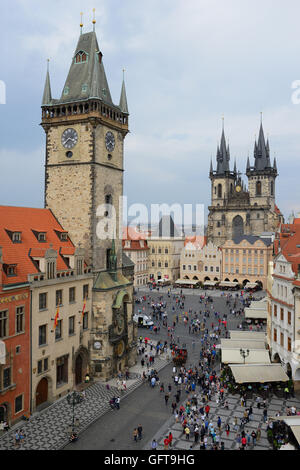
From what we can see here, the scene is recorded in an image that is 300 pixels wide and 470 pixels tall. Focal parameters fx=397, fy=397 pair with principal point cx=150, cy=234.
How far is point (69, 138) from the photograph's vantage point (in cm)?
3838

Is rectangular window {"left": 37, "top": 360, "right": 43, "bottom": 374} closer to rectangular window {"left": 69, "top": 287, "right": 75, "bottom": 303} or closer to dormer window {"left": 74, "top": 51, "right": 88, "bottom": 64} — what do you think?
rectangular window {"left": 69, "top": 287, "right": 75, "bottom": 303}

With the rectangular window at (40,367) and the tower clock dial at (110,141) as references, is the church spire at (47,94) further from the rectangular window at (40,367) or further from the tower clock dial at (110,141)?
the rectangular window at (40,367)

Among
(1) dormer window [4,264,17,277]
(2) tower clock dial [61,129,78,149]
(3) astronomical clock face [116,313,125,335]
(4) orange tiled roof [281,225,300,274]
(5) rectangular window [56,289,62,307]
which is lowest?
(3) astronomical clock face [116,313,125,335]

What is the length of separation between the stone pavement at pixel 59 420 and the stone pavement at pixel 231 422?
17.8ft

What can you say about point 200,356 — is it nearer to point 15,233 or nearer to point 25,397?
point 25,397

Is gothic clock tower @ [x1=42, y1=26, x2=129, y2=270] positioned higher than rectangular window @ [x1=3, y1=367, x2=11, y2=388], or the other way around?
gothic clock tower @ [x1=42, y1=26, x2=129, y2=270]

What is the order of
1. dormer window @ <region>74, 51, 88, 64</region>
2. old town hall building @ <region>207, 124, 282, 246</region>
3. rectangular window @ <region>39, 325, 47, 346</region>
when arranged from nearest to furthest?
rectangular window @ <region>39, 325, 47, 346</region> < dormer window @ <region>74, 51, 88, 64</region> < old town hall building @ <region>207, 124, 282, 246</region>

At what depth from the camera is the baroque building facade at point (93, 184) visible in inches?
1451

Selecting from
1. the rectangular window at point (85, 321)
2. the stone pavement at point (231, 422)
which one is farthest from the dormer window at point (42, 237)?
the stone pavement at point (231, 422)

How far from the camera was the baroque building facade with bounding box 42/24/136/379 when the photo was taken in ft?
121

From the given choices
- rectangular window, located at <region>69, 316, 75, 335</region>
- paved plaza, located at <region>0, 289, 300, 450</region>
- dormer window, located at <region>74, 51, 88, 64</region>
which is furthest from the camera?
dormer window, located at <region>74, 51, 88, 64</region>

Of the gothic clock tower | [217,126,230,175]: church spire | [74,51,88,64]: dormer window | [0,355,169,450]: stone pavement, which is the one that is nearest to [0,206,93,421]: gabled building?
[0,355,169,450]: stone pavement

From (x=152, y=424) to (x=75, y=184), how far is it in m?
22.0

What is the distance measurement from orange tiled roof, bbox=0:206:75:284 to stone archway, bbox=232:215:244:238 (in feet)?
306
